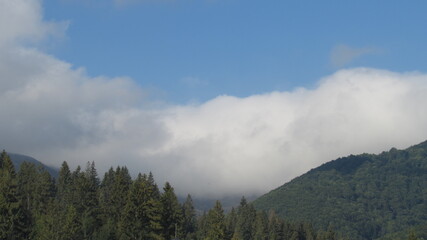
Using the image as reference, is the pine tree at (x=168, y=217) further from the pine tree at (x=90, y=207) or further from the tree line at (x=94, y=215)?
the pine tree at (x=90, y=207)

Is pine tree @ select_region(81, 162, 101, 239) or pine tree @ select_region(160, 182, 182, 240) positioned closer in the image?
pine tree @ select_region(160, 182, 182, 240)

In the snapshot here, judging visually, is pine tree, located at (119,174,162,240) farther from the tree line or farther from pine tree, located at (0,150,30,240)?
pine tree, located at (0,150,30,240)

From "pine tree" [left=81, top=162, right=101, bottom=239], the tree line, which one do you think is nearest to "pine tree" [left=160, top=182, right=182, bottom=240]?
the tree line

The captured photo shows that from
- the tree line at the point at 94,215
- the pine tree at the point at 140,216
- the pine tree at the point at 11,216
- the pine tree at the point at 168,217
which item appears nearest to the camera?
the pine tree at the point at 11,216

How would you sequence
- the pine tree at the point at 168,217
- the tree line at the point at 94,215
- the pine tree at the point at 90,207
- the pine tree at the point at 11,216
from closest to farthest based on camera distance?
the pine tree at the point at 11,216 → the tree line at the point at 94,215 → the pine tree at the point at 168,217 → the pine tree at the point at 90,207

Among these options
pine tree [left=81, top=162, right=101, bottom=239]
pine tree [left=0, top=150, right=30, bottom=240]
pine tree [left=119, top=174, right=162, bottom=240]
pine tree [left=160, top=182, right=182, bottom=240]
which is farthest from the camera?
pine tree [left=81, top=162, right=101, bottom=239]

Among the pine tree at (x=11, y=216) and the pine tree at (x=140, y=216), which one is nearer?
the pine tree at (x=11, y=216)

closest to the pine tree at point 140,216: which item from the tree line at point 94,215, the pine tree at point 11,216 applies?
the tree line at point 94,215

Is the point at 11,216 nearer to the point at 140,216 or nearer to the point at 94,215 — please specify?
the point at 140,216

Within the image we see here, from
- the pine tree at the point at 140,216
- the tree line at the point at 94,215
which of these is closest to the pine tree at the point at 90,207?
the tree line at the point at 94,215

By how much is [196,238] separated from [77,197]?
61.6 metres

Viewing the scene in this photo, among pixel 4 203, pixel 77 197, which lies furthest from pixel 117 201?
pixel 4 203

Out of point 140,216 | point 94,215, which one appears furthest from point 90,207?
point 140,216

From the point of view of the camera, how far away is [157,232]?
353 feet
